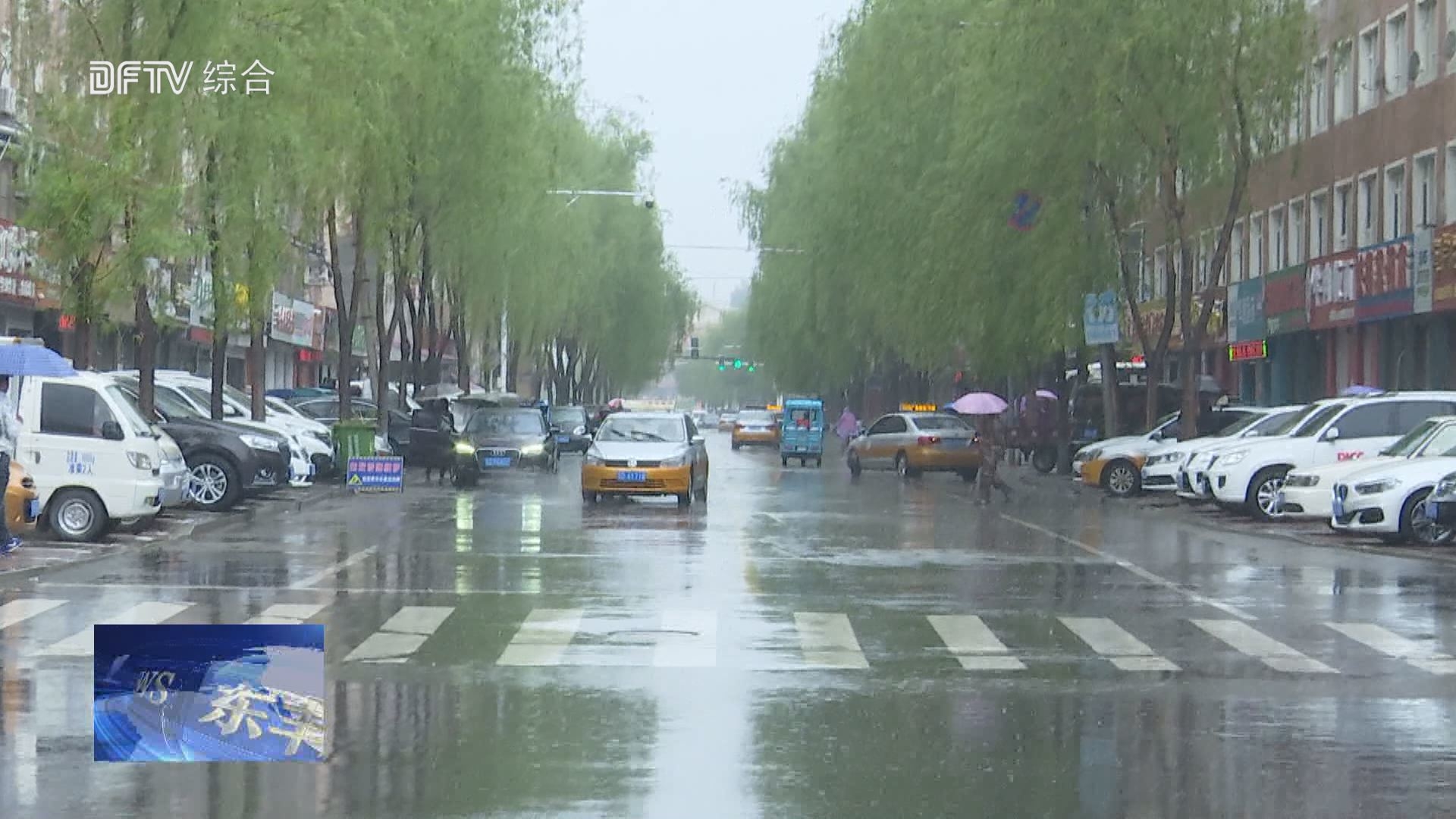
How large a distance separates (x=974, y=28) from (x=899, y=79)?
27.1 feet

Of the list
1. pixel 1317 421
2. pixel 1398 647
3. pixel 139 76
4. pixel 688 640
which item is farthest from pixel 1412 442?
pixel 139 76

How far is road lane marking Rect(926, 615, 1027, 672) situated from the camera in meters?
14.9

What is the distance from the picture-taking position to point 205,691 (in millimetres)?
7160

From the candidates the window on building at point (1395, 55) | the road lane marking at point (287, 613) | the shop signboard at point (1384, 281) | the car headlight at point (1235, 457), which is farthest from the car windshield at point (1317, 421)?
the road lane marking at point (287, 613)

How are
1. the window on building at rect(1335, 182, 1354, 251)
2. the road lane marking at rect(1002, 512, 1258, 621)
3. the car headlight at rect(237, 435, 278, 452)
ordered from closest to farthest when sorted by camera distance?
the road lane marking at rect(1002, 512, 1258, 621), the car headlight at rect(237, 435, 278, 452), the window on building at rect(1335, 182, 1354, 251)

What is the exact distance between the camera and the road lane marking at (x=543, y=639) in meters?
15.0

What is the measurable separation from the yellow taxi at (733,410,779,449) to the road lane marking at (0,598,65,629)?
7010 cm

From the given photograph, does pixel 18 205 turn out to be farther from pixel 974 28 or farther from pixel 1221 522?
pixel 1221 522

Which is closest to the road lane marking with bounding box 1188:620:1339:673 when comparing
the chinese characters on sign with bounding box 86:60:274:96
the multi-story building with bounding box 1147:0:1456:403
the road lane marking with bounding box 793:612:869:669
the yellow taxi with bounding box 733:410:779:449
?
the road lane marking with bounding box 793:612:869:669

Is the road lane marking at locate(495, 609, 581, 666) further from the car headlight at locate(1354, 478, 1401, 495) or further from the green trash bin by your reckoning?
the green trash bin

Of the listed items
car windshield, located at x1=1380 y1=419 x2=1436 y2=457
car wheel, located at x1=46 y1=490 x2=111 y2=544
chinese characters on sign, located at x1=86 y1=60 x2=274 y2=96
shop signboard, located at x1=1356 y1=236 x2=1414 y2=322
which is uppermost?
chinese characters on sign, located at x1=86 y1=60 x2=274 y2=96

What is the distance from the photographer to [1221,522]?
33.9 m

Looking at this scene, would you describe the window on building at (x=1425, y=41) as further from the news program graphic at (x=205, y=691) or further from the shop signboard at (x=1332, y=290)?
the news program graphic at (x=205, y=691)

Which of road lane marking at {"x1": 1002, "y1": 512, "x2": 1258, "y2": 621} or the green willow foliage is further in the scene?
the green willow foliage
